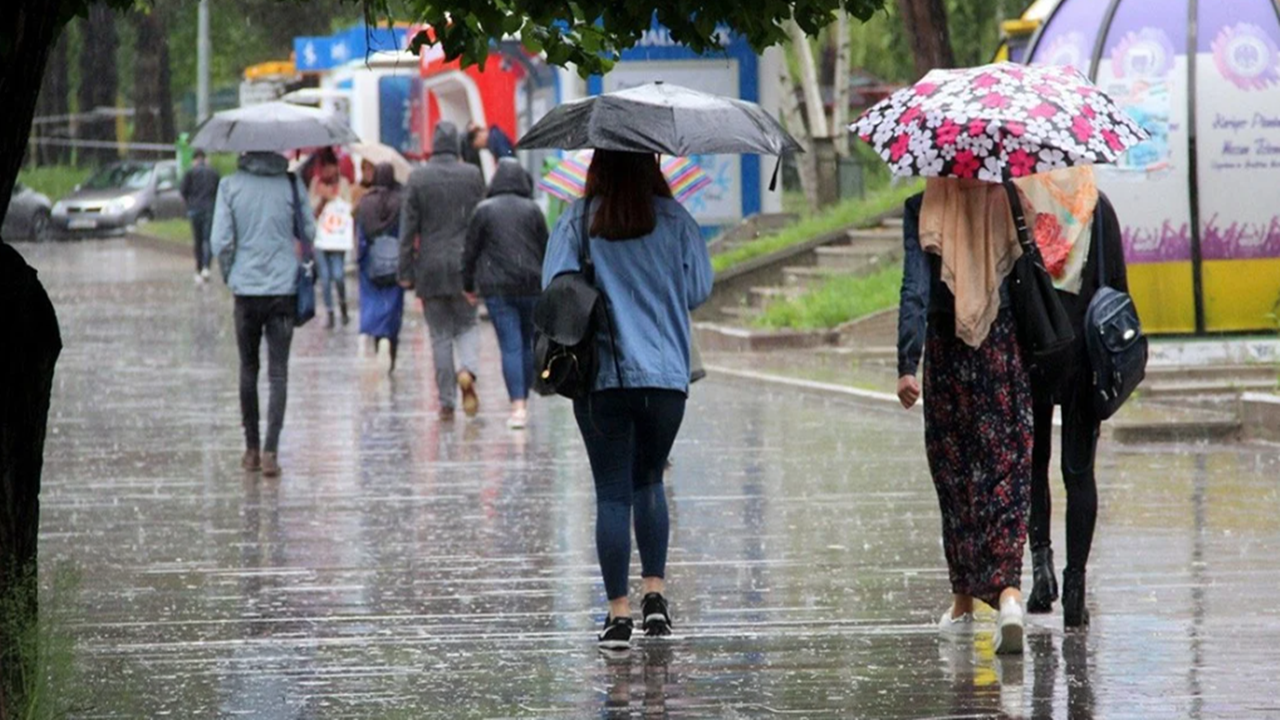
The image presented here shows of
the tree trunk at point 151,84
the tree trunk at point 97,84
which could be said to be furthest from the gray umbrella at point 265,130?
the tree trunk at point 97,84

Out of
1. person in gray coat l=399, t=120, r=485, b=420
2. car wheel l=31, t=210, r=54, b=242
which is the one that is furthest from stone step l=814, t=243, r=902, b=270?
car wheel l=31, t=210, r=54, b=242

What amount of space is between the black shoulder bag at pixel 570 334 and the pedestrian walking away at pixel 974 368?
1018 mm

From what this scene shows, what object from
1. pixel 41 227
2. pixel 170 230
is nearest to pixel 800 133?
pixel 170 230

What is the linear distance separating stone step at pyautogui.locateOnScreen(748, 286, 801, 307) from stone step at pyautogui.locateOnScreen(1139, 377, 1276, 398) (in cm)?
797

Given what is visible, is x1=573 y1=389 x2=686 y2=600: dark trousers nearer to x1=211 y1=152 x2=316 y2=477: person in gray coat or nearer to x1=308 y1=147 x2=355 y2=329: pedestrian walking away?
x1=211 y1=152 x2=316 y2=477: person in gray coat

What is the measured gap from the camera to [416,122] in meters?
36.2

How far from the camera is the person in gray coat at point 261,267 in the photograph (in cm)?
1333

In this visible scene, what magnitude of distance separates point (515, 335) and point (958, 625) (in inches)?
294

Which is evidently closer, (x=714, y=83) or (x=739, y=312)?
(x=739, y=312)

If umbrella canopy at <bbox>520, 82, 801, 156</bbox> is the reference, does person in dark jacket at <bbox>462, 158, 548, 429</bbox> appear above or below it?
below

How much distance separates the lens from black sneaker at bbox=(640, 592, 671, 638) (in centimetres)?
825

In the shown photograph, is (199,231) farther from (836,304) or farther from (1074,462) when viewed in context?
(1074,462)

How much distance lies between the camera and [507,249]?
49.4 feet

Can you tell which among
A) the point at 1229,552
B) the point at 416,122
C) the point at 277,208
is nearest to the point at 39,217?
the point at 416,122
